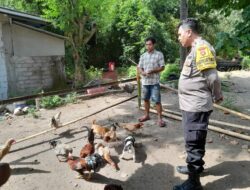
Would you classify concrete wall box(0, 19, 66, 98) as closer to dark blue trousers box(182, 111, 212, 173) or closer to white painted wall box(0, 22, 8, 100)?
white painted wall box(0, 22, 8, 100)

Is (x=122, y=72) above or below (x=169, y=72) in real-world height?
below

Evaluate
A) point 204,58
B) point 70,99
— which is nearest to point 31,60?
point 70,99

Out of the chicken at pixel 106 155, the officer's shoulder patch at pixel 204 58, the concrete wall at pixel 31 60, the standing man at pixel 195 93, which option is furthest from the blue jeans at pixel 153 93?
the concrete wall at pixel 31 60

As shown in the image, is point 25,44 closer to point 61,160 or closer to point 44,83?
point 44,83

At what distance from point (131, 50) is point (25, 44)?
9517 millimetres

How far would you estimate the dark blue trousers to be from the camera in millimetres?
4387

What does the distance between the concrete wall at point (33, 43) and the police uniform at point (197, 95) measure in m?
9.75

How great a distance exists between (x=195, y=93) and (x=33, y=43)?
10.3m

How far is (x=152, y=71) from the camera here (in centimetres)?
717

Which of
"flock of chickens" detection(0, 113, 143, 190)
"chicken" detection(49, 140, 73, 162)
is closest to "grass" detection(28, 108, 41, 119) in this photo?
"flock of chickens" detection(0, 113, 143, 190)

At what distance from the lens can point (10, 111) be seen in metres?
9.88

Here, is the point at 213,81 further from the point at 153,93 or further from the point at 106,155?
the point at 153,93

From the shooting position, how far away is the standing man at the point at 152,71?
23.5ft

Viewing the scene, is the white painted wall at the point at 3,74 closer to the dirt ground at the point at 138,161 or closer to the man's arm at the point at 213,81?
the dirt ground at the point at 138,161
